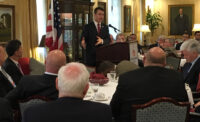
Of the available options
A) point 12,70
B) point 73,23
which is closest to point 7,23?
point 73,23

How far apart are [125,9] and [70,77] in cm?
1181

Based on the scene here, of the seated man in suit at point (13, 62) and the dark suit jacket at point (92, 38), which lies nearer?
the seated man in suit at point (13, 62)

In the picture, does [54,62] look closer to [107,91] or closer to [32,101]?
[32,101]

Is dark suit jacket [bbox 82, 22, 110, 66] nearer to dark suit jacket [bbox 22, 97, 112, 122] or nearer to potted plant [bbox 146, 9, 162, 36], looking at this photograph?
Answer: dark suit jacket [bbox 22, 97, 112, 122]

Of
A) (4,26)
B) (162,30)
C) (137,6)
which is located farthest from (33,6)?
(162,30)

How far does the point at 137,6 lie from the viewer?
15047mm

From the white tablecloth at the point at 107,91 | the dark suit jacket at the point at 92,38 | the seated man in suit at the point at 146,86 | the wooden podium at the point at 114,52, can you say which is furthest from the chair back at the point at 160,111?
the dark suit jacket at the point at 92,38

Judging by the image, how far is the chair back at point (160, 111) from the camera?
8.95ft

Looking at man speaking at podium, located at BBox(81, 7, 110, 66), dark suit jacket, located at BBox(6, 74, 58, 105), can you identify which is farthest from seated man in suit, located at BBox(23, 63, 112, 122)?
man speaking at podium, located at BBox(81, 7, 110, 66)

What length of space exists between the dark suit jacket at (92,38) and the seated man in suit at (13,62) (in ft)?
7.10

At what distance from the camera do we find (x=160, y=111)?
109 inches

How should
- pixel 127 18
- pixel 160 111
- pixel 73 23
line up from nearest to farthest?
pixel 160 111
pixel 73 23
pixel 127 18

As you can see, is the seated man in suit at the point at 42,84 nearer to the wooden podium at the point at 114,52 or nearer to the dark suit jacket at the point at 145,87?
the dark suit jacket at the point at 145,87

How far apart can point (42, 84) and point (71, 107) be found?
1.24 m
